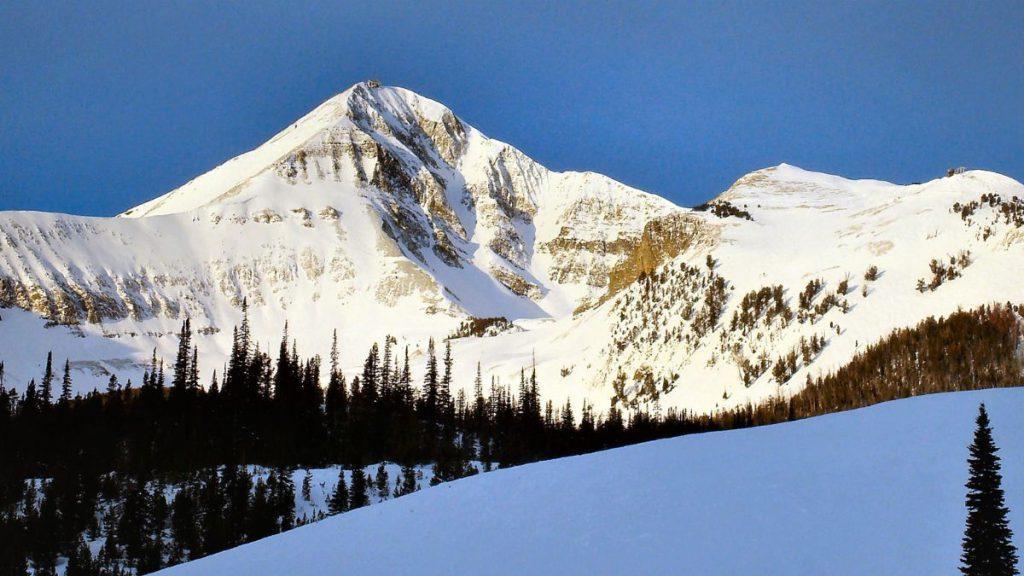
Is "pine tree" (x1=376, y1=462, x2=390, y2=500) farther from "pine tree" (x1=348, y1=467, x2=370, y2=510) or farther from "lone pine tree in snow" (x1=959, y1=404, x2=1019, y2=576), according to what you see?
"lone pine tree in snow" (x1=959, y1=404, x2=1019, y2=576)

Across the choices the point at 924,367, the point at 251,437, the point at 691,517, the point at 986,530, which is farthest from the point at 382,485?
the point at 924,367

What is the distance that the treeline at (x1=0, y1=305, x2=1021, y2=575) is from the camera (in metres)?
57.8

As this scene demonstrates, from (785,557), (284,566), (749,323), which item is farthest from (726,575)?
(749,323)

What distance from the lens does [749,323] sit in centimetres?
13575

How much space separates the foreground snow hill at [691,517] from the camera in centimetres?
2161

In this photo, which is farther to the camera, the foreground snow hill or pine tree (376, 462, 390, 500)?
pine tree (376, 462, 390, 500)

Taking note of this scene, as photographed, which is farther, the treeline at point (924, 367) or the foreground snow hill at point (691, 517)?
the treeline at point (924, 367)

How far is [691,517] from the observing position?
2442cm

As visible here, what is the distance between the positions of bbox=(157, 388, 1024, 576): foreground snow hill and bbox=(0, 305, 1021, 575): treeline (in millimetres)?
31948

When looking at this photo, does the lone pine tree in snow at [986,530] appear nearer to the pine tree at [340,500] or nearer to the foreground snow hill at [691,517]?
the foreground snow hill at [691,517]

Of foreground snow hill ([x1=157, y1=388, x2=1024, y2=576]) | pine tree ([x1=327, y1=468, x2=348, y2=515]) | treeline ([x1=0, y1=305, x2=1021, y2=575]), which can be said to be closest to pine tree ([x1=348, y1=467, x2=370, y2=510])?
treeline ([x1=0, y1=305, x2=1021, y2=575])

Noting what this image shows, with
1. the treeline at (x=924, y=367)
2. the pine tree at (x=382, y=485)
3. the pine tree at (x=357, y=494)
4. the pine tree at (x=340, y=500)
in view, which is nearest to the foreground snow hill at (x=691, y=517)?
the pine tree at (x=340, y=500)

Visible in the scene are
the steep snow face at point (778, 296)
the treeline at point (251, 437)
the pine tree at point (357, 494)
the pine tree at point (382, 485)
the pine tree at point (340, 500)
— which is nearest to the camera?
the treeline at point (251, 437)

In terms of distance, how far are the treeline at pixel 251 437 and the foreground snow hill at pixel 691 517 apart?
105 ft
